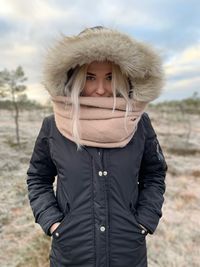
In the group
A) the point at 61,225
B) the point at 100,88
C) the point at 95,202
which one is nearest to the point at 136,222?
the point at 95,202

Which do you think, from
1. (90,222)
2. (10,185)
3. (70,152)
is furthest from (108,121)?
(10,185)

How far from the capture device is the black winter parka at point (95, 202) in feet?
5.78

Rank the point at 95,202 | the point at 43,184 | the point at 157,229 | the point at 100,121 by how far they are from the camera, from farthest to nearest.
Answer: the point at 157,229, the point at 43,184, the point at 100,121, the point at 95,202

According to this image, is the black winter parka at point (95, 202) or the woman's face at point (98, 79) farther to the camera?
the woman's face at point (98, 79)

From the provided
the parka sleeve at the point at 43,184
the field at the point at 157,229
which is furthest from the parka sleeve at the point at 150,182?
the field at the point at 157,229

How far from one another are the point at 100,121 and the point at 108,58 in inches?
12.3

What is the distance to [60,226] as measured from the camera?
180cm

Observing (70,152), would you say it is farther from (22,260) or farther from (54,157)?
(22,260)

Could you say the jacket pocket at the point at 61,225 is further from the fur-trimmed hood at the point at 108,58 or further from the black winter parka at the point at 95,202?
the fur-trimmed hood at the point at 108,58

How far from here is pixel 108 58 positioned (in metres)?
1.81

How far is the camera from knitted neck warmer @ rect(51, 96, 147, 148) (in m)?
1.84


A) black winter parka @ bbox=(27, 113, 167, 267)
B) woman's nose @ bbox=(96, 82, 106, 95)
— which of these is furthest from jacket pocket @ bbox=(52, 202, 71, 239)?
woman's nose @ bbox=(96, 82, 106, 95)

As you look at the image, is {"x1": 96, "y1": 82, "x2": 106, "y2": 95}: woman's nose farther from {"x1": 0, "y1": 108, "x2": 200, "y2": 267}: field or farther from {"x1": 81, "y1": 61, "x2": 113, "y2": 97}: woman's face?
{"x1": 0, "y1": 108, "x2": 200, "y2": 267}: field

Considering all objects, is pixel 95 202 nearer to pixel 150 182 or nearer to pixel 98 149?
pixel 98 149
